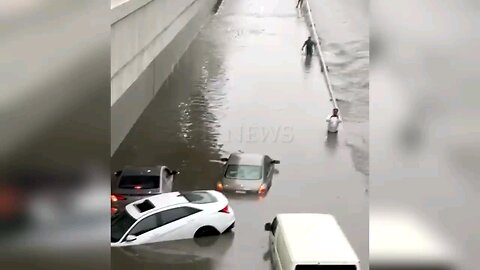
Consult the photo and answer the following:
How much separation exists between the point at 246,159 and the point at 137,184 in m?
2.01

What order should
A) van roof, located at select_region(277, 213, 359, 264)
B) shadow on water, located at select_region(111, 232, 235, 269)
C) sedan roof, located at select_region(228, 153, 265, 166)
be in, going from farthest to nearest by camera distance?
sedan roof, located at select_region(228, 153, 265, 166) < shadow on water, located at select_region(111, 232, 235, 269) < van roof, located at select_region(277, 213, 359, 264)

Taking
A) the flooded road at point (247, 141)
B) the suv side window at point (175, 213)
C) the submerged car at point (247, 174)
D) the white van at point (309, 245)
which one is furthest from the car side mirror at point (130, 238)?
the submerged car at point (247, 174)

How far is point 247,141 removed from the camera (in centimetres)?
1373

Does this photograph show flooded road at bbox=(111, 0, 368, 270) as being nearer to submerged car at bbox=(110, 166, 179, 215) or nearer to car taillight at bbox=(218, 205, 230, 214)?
car taillight at bbox=(218, 205, 230, 214)

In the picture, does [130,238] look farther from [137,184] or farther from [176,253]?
[137,184]

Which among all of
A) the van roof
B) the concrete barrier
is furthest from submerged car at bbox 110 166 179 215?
the van roof

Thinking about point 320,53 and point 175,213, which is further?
point 320,53

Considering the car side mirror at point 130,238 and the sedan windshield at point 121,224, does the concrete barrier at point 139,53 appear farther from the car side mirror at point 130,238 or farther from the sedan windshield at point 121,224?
the car side mirror at point 130,238

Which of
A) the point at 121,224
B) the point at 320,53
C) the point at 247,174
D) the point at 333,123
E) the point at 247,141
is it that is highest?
the point at 320,53

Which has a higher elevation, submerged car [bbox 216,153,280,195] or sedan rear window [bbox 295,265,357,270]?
submerged car [bbox 216,153,280,195]

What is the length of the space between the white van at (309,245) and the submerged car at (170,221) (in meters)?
0.81

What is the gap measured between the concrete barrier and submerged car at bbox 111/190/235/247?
101 inches

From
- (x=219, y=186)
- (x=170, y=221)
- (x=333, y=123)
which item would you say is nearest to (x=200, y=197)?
(x=170, y=221)

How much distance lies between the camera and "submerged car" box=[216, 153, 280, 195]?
10.9 m
